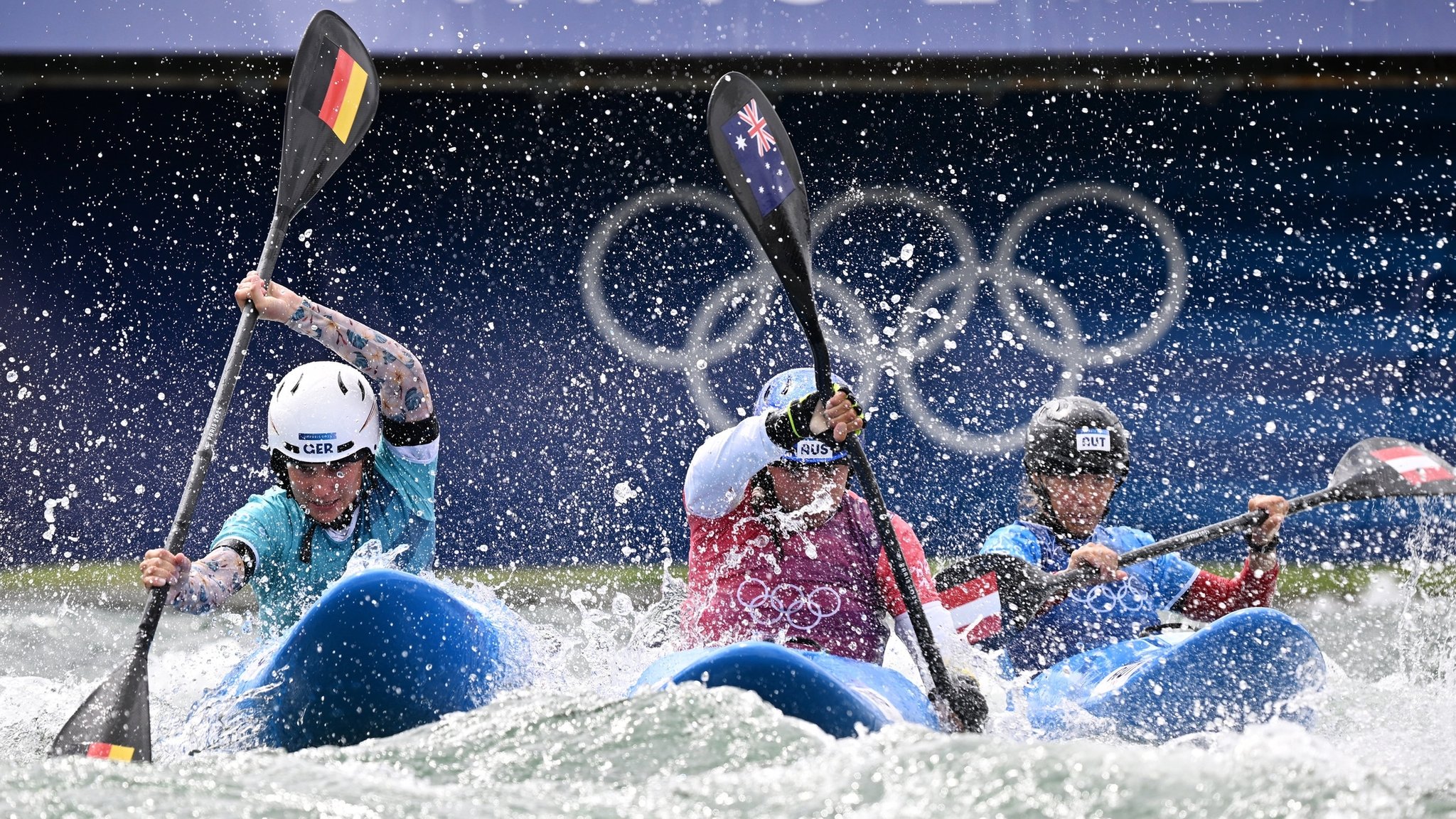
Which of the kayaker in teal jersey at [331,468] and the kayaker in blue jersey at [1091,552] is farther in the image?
the kayaker in blue jersey at [1091,552]

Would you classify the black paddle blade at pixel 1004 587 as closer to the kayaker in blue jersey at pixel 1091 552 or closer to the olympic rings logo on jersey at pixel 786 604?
the kayaker in blue jersey at pixel 1091 552

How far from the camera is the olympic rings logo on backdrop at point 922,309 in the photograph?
7.20 metres

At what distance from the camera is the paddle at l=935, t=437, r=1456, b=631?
12.4 ft

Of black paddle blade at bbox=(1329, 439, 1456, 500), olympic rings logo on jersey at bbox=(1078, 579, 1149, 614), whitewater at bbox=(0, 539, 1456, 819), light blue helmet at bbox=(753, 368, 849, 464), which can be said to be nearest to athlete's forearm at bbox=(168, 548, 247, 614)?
whitewater at bbox=(0, 539, 1456, 819)

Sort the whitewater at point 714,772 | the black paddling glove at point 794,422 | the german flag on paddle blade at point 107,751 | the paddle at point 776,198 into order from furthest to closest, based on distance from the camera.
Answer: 1. the paddle at point 776,198
2. the black paddling glove at point 794,422
3. the german flag on paddle blade at point 107,751
4. the whitewater at point 714,772

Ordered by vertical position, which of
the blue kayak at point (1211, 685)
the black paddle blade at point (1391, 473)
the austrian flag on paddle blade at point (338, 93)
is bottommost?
the blue kayak at point (1211, 685)

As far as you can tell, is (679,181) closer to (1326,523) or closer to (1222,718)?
(1326,523)

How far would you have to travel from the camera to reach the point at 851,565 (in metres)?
3.73

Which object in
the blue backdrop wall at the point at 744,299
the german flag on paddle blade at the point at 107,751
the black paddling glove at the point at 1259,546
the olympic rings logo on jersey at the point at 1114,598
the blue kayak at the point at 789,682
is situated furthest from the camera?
the blue backdrop wall at the point at 744,299

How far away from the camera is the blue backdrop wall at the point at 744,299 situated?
7.20 m

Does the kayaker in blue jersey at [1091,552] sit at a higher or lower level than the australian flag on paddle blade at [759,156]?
lower

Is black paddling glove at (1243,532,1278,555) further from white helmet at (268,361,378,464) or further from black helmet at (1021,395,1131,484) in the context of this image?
white helmet at (268,361,378,464)

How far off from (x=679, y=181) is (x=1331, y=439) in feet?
11.6

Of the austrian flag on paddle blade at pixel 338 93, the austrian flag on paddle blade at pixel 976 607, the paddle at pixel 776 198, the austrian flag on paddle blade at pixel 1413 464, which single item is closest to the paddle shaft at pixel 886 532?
the paddle at pixel 776 198
